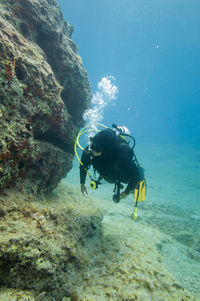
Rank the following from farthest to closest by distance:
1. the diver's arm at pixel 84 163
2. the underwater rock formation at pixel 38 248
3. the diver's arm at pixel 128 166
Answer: the diver's arm at pixel 84 163 < the diver's arm at pixel 128 166 < the underwater rock formation at pixel 38 248

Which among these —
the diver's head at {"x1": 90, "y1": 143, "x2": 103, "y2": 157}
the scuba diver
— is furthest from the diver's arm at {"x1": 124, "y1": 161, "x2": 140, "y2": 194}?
the diver's head at {"x1": 90, "y1": 143, "x2": 103, "y2": 157}

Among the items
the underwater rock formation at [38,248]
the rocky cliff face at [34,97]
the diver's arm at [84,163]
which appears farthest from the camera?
the diver's arm at [84,163]

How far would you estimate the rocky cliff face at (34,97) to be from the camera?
8.30ft

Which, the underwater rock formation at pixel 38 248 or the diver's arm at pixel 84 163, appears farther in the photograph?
the diver's arm at pixel 84 163

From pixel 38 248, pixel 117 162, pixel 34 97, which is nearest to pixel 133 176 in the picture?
pixel 117 162

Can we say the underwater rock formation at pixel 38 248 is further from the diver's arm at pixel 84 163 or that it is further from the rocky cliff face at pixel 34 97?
the diver's arm at pixel 84 163

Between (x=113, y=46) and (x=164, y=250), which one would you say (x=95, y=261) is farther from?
(x=113, y=46)

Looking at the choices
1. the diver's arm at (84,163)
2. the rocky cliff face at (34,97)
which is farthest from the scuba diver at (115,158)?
the rocky cliff face at (34,97)

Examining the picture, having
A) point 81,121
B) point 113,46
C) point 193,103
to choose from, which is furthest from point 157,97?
point 81,121

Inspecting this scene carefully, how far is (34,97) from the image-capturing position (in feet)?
10.9

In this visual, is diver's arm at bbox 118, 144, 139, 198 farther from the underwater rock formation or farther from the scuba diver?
the underwater rock formation

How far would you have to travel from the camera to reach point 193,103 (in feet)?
273

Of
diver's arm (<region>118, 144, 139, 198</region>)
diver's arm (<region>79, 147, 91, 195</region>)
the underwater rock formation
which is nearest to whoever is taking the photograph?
the underwater rock formation

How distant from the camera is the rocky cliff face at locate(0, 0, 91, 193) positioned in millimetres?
2529
